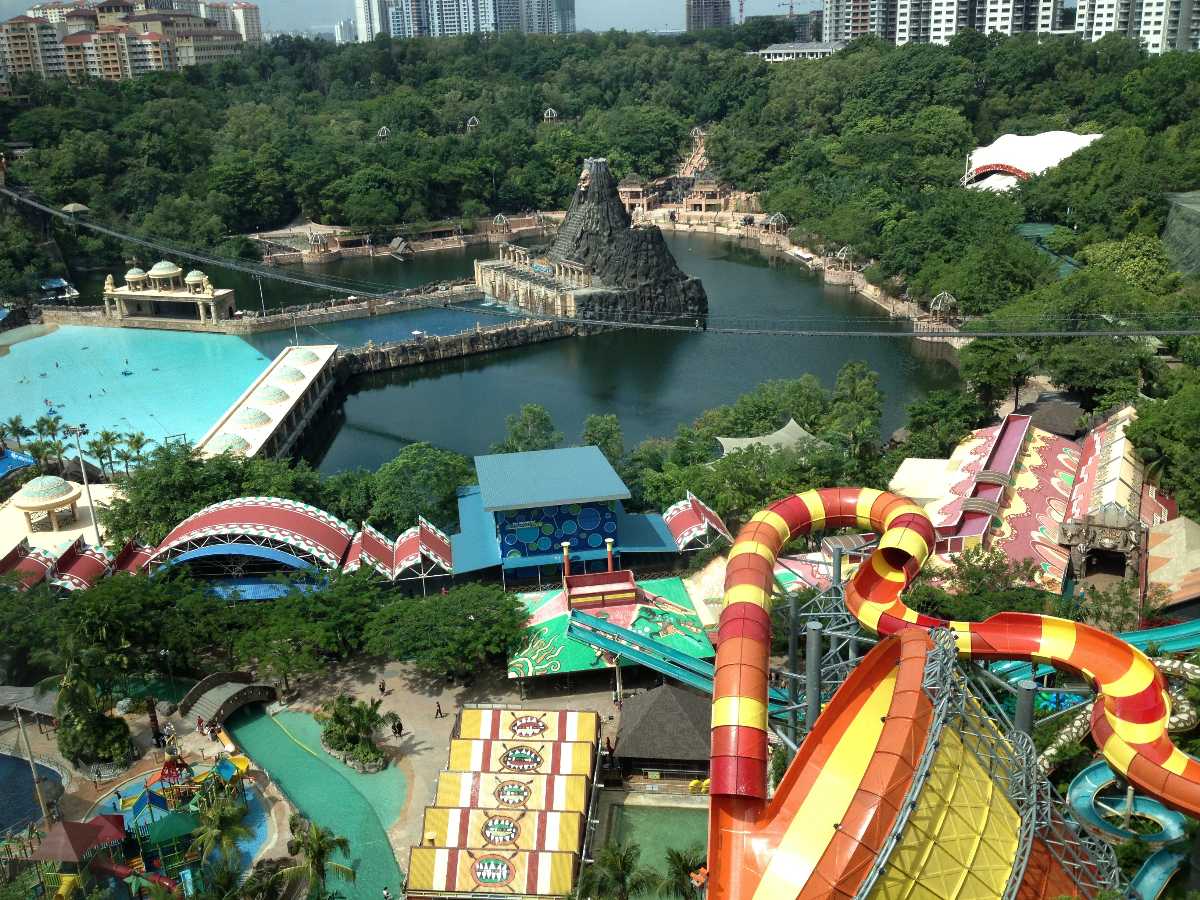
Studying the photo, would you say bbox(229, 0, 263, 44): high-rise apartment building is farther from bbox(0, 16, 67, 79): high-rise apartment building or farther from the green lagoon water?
the green lagoon water

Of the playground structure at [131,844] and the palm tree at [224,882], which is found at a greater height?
the palm tree at [224,882]

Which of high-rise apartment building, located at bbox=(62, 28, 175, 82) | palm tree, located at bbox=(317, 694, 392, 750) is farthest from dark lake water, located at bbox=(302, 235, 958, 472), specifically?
high-rise apartment building, located at bbox=(62, 28, 175, 82)

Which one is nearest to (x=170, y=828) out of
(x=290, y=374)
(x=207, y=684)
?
(x=207, y=684)

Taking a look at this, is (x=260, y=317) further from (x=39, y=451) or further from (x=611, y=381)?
(x=39, y=451)

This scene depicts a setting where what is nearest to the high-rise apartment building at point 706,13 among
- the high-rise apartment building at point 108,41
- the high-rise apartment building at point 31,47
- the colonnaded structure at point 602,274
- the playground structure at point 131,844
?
the high-rise apartment building at point 108,41

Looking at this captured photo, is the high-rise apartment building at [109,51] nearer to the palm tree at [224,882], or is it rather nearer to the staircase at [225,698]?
the staircase at [225,698]

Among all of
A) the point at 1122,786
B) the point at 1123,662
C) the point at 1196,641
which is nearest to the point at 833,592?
the point at 1123,662

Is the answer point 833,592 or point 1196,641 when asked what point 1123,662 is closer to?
point 833,592
